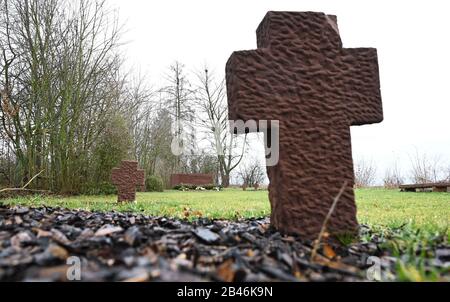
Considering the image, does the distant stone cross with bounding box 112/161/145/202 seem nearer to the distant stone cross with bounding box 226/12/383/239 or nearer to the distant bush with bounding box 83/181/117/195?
the distant bush with bounding box 83/181/117/195

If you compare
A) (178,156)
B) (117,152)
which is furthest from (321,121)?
(178,156)

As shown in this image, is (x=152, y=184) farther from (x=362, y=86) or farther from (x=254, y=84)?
(x=362, y=86)

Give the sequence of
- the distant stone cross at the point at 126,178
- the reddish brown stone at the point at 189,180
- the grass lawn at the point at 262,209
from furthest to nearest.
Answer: the reddish brown stone at the point at 189,180 → the distant stone cross at the point at 126,178 → the grass lawn at the point at 262,209

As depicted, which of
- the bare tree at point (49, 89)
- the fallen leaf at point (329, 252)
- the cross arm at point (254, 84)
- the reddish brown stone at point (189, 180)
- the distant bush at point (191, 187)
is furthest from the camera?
the reddish brown stone at point (189, 180)

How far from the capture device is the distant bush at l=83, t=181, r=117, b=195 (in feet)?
37.3

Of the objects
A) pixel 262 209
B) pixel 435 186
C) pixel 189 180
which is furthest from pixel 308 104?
pixel 189 180

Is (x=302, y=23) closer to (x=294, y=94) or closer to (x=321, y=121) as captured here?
(x=294, y=94)

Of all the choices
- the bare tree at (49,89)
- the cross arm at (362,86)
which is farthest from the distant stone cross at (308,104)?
the bare tree at (49,89)

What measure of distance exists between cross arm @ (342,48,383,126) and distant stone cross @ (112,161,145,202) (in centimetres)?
571

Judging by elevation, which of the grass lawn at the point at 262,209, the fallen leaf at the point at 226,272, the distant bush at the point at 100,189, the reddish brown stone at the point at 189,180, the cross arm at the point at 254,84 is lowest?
the grass lawn at the point at 262,209

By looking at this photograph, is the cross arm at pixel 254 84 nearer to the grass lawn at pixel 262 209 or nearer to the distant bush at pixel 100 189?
the grass lawn at pixel 262 209

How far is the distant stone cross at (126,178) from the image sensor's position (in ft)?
23.6

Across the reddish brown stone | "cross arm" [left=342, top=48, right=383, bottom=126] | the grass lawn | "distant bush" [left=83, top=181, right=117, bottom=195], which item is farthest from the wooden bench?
the reddish brown stone
